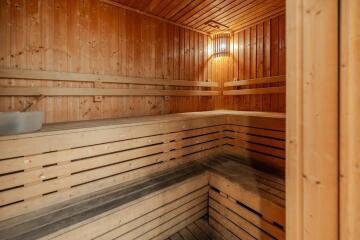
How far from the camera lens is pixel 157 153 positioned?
8.17ft

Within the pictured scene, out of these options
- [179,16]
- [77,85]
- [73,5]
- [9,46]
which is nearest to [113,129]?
[77,85]

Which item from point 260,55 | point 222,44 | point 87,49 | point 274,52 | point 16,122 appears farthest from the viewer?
point 222,44

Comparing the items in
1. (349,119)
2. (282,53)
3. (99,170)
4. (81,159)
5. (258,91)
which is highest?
(282,53)

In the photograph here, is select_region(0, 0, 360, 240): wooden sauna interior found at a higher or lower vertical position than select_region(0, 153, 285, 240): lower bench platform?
higher

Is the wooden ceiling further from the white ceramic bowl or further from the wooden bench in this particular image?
the white ceramic bowl

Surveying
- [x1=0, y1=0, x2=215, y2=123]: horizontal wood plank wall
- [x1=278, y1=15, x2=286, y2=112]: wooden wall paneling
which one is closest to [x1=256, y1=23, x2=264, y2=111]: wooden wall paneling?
[x1=278, y1=15, x2=286, y2=112]: wooden wall paneling

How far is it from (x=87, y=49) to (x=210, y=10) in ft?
7.24

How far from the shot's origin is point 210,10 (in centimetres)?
356

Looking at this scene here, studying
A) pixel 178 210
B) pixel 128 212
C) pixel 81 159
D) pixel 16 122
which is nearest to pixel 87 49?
pixel 16 122

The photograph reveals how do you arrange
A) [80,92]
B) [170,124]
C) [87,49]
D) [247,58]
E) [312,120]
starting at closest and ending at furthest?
[312,120] → [170,124] → [80,92] → [87,49] → [247,58]

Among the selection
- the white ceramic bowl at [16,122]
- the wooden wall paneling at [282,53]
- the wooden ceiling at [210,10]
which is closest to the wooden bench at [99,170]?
the white ceramic bowl at [16,122]

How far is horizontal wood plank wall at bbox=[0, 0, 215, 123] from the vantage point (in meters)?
2.44

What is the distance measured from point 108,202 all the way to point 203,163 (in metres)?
1.37

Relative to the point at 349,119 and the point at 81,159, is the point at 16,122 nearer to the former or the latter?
the point at 81,159
